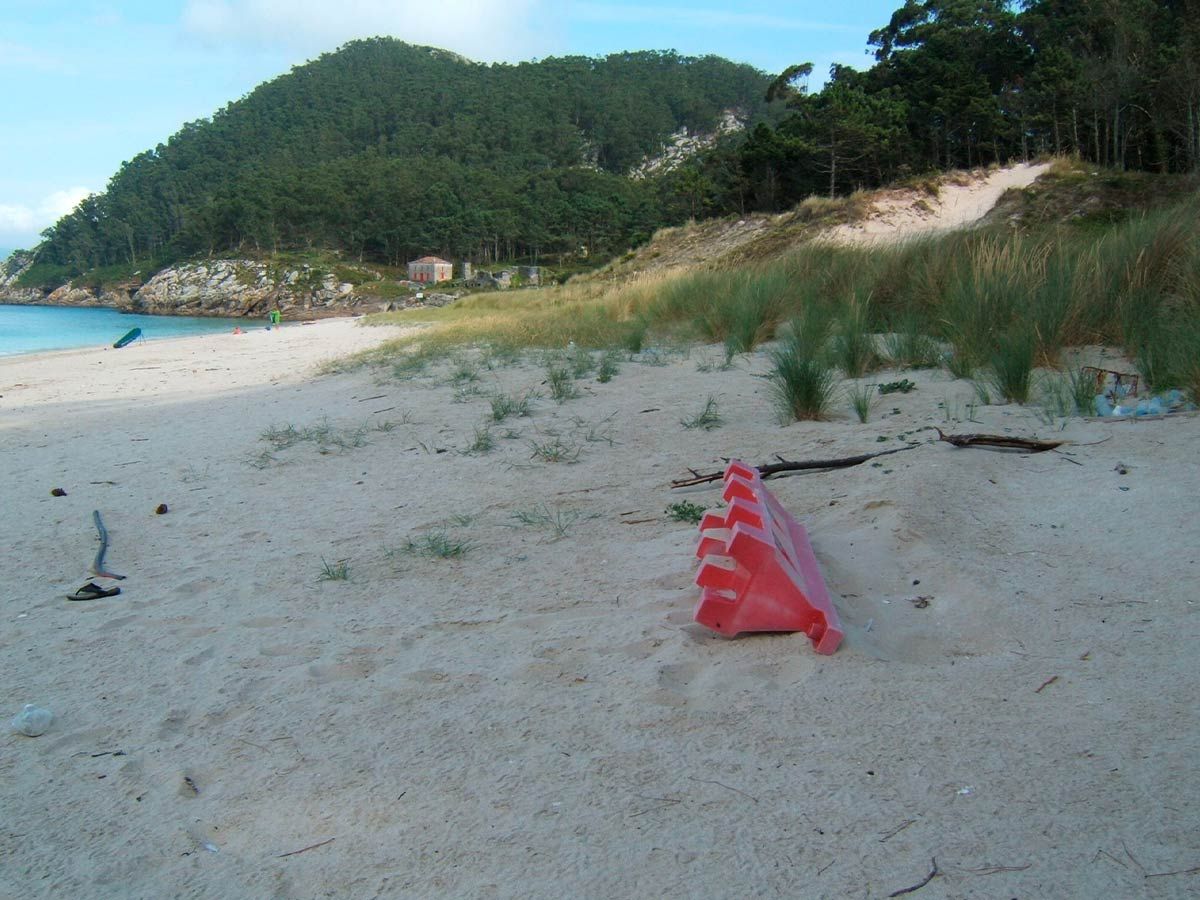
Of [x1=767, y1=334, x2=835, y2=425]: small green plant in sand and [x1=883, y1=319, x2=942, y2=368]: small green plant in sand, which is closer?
[x1=767, y1=334, x2=835, y2=425]: small green plant in sand

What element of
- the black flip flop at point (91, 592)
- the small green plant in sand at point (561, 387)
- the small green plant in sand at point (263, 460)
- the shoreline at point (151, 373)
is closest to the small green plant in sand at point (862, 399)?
the small green plant in sand at point (561, 387)

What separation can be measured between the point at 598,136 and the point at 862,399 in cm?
15327

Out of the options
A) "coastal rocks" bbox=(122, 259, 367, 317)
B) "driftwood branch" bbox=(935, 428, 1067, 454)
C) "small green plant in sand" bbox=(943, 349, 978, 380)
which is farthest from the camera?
"coastal rocks" bbox=(122, 259, 367, 317)

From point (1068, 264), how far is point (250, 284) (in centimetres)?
7858

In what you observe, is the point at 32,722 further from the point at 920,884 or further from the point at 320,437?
the point at 320,437

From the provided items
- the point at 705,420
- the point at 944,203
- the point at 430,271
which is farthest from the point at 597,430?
the point at 430,271

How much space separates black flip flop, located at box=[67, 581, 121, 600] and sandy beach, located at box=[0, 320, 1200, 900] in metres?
0.08

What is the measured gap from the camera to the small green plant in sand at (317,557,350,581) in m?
2.96

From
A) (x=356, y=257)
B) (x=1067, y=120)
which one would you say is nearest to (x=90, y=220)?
(x=356, y=257)

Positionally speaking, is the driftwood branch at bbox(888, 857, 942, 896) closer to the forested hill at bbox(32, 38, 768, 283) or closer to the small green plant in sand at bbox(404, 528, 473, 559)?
the small green plant in sand at bbox(404, 528, 473, 559)

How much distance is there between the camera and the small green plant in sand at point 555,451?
176 inches

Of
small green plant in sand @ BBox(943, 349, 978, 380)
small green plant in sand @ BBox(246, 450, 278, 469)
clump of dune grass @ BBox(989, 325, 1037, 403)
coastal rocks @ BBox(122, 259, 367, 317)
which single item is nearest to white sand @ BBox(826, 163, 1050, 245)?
small green plant in sand @ BBox(943, 349, 978, 380)

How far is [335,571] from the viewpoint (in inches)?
118

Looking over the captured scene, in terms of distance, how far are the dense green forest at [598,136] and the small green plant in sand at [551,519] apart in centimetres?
2279
